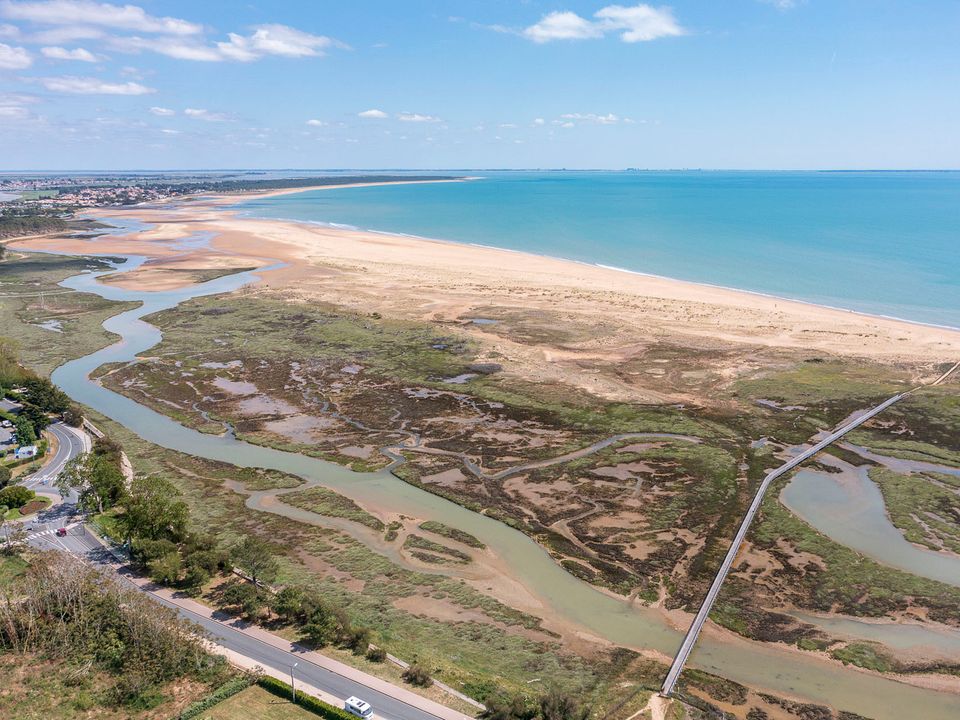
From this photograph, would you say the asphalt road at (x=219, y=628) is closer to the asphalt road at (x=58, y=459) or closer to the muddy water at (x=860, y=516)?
the asphalt road at (x=58, y=459)

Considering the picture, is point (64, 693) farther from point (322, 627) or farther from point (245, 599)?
point (322, 627)

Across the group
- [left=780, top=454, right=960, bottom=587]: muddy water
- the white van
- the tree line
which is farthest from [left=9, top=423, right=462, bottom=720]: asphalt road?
[left=780, top=454, right=960, bottom=587]: muddy water

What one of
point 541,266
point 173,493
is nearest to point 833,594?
point 173,493

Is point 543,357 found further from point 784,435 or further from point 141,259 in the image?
point 141,259

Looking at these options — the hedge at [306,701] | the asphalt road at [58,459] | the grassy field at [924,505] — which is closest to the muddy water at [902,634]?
the grassy field at [924,505]

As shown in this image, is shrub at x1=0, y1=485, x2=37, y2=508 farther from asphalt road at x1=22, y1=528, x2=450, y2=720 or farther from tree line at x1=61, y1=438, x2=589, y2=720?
asphalt road at x1=22, y1=528, x2=450, y2=720

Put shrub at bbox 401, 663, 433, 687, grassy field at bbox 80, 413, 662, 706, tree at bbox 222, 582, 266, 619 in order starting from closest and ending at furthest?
shrub at bbox 401, 663, 433, 687
grassy field at bbox 80, 413, 662, 706
tree at bbox 222, 582, 266, 619

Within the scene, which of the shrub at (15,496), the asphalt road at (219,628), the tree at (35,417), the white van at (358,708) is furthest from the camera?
the tree at (35,417)
